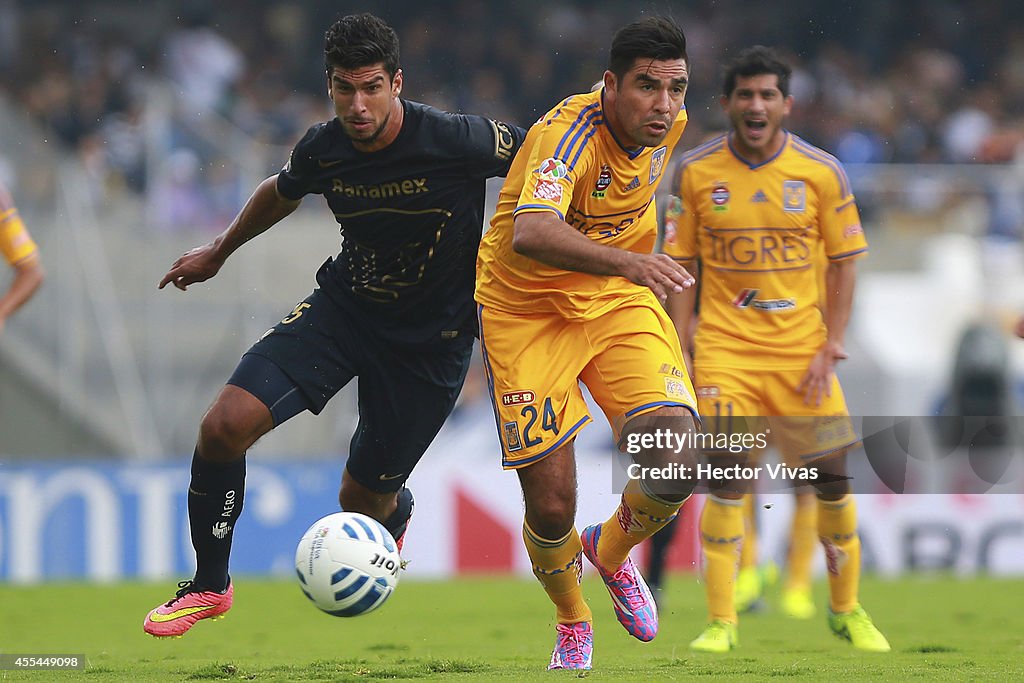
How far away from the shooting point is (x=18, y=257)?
913 centimetres

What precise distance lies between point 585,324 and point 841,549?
2.02 metres

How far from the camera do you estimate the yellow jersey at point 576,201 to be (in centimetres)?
600

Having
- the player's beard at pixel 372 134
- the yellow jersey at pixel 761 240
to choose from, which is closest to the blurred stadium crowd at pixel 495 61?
the yellow jersey at pixel 761 240

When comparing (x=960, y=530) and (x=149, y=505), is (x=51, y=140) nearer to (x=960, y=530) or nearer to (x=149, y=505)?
(x=149, y=505)

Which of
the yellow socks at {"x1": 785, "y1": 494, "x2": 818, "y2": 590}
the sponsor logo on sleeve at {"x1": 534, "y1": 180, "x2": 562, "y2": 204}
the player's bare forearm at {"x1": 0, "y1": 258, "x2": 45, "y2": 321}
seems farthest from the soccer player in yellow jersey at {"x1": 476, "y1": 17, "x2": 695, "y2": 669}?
the player's bare forearm at {"x1": 0, "y1": 258, "x2": 45, "y2": 321}

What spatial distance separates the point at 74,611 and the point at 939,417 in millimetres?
7765

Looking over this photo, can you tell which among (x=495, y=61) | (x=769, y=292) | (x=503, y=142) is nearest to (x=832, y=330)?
(x=769, y=292)

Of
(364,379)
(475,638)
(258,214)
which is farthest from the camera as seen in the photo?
(475,638)

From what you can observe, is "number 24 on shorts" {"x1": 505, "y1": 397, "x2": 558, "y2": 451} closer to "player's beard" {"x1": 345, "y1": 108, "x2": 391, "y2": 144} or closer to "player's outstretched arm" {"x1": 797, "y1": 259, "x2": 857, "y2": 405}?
"player's beard" {"x1": 345, "y1": 108, "x2": 391, "y2": 144}

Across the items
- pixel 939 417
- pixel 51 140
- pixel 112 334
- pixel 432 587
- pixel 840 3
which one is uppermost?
pixel 840 3

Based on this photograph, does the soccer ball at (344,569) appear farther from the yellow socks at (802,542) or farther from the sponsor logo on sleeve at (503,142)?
the yellow socks at (802,542)

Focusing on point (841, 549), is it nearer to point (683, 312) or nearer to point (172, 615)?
point (683, 312)

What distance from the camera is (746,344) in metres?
7.77

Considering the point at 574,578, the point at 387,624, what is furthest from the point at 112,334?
the point at 574,578
